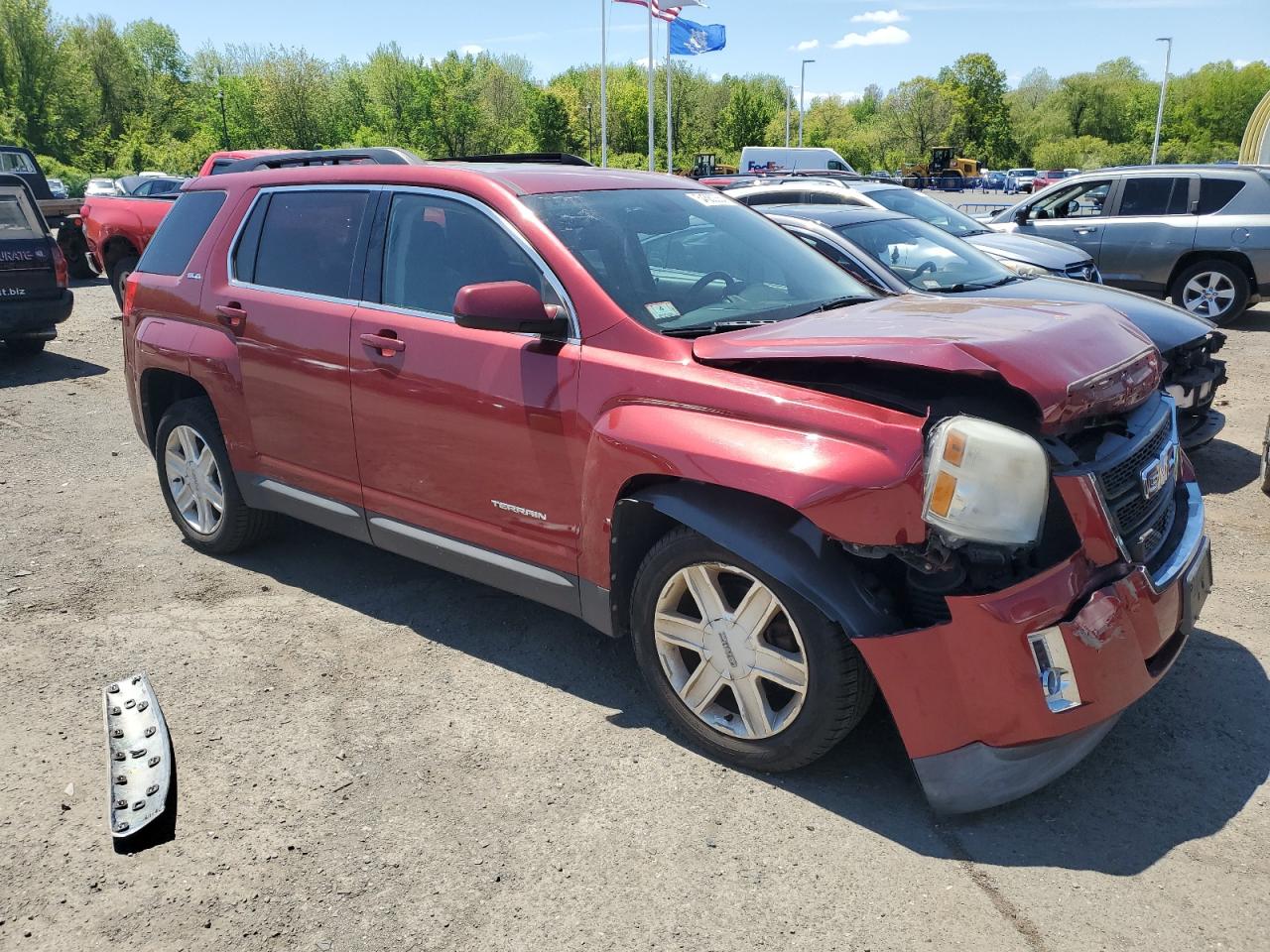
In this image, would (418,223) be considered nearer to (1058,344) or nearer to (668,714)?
(668,714)

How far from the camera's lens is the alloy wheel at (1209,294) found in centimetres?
1113

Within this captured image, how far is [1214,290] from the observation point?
11195 mm

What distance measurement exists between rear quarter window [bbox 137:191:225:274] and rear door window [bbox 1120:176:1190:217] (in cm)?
1039

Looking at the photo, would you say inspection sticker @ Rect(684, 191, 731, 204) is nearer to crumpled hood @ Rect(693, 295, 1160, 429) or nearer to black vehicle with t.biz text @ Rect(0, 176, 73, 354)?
crumpled hood @ Rect(693, 295, 1160, 429)

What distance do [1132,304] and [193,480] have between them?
5.72m

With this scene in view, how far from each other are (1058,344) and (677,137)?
69108 millimetres

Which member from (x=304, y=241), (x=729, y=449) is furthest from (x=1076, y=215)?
(x=729, y=449)

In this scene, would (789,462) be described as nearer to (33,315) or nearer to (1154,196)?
(33,315)

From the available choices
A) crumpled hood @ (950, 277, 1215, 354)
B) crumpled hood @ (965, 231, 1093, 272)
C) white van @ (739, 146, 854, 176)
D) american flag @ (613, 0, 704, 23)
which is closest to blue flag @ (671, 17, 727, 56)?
american flag @ (613, 0, 704, 23)

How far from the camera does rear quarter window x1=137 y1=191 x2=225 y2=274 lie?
16.0ft

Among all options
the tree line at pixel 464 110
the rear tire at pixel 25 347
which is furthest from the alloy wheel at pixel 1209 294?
the tree line at pixel 464 110

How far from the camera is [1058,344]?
9.36ft

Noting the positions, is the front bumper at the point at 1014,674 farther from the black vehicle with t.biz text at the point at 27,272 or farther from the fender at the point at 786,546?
the black vehicle with t.biz text at the point at 27,272

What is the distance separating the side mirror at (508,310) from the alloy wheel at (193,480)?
2.25 m
